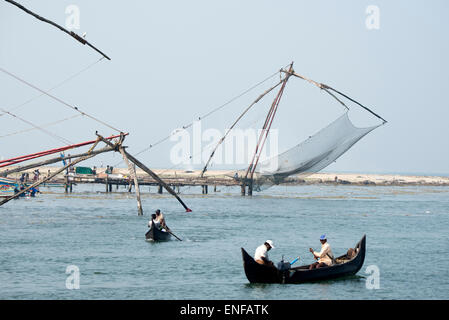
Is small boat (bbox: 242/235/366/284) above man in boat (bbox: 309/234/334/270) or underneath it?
underneath

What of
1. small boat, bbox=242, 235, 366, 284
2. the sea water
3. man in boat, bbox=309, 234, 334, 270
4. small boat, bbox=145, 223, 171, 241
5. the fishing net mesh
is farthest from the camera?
the fishing net mesh

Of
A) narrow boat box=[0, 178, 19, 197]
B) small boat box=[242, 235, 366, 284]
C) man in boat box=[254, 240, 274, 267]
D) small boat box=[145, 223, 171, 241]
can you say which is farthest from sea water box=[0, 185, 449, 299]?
narrow boat box=[0, 178, 19, 197]

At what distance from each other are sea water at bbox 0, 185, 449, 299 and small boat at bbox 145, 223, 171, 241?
0.45 metres

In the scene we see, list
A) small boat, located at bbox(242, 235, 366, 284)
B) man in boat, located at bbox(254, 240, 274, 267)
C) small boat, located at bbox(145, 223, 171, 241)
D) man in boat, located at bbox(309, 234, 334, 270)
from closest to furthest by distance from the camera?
man in boat, located at bbox(254, 240, 274, 267), small boat, located at bbox(242, 235, 366, 284), man in boat, located at bbox(309, 234, 334, 270), small boat, located at bbox(145, 223, 171, 241)

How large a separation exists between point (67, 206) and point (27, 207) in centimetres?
336

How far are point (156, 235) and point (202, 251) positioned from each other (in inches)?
127

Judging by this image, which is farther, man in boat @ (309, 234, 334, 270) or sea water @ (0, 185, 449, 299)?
man in boat @ (309, 234, 334, 270)

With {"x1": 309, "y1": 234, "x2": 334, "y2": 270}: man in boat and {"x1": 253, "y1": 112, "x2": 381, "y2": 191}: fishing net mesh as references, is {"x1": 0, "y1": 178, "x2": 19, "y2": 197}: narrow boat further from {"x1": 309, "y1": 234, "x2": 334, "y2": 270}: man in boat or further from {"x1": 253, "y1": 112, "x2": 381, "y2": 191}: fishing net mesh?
{"x1": 309, "y1": 234, "x2": 334, "y2": 270}: man in boat

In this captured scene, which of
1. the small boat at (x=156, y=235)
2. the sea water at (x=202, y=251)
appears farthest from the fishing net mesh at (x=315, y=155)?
the small boat at (x=156, y=235)

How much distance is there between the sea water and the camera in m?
23.8

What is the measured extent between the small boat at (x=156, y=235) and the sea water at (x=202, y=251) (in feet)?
1.47

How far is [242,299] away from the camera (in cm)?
2255

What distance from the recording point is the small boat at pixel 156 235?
1373 inches

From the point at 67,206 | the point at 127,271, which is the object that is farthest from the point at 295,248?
the point at 67,206
